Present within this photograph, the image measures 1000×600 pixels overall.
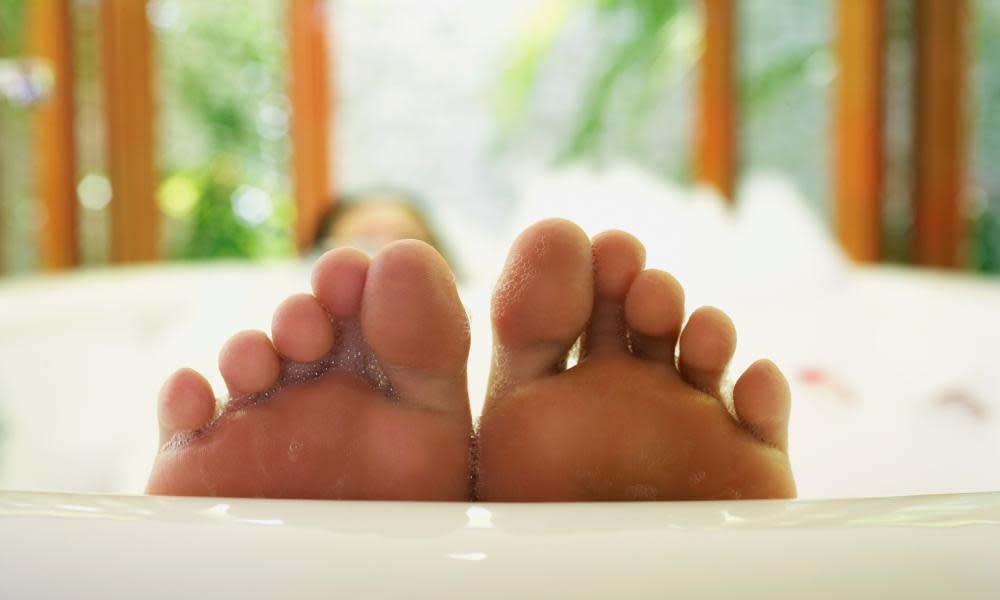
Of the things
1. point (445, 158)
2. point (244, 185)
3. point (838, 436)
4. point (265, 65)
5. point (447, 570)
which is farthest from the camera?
point (445, 158)

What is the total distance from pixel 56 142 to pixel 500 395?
6.67 feet

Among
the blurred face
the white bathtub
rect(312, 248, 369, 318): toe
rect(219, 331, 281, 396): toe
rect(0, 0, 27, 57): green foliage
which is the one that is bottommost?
the white bathtub

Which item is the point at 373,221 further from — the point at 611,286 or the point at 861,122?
the point at 861,122

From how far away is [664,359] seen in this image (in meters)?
0.45

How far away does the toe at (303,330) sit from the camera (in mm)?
433

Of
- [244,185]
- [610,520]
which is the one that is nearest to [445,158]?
[244,185]

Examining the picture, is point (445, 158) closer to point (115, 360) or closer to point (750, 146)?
point (750, 146)

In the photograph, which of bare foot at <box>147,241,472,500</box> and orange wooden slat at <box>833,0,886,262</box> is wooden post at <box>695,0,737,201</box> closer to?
orange wooden slat at <box>833,0,886,262</box>

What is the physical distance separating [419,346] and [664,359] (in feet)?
0.36

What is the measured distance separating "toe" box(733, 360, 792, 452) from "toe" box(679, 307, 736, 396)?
0.01 meters

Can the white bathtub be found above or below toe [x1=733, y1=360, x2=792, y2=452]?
below

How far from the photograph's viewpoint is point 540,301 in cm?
44

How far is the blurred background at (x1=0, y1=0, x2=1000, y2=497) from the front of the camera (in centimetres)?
75

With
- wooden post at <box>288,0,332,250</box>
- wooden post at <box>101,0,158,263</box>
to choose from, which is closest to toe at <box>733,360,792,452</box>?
wooden post at <box>288,0,332,250</box>
